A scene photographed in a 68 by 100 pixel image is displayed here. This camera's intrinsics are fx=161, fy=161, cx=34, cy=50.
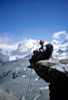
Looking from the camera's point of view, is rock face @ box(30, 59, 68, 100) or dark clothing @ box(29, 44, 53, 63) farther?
dark clothing @ box(29, 44, 53, 63)

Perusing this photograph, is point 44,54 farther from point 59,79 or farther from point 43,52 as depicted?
point 59,79

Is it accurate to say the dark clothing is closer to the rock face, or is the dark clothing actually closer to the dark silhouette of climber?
the dark silhouette of climber

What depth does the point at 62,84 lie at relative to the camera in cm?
1612

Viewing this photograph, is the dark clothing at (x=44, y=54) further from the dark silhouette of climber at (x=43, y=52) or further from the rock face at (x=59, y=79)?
the rock face at (x=59, y=79)

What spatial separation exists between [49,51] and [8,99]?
360 feet

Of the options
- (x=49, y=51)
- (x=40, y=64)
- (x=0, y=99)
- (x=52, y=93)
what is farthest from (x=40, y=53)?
(x=0, y=99)

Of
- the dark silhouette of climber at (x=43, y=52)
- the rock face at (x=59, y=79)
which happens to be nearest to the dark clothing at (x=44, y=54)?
the dark silhouette of climber at (x=43, y=52)

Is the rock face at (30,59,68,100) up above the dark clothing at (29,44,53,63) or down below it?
below

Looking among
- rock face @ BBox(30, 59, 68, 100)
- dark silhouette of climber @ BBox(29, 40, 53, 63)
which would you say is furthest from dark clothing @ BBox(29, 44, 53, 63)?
Answer: rock face @ BBox(30, 59, 68, 100)

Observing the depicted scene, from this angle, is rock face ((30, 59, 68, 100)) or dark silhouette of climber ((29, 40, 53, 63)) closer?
rock face ((30, 59, 68, 100))

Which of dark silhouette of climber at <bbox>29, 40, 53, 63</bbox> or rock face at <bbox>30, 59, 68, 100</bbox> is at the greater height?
dark silhouette of climber at <bbox>29, 40, 53, 63</bbox>

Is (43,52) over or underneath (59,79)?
over

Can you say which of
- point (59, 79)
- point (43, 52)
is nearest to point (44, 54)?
point (43, 52)

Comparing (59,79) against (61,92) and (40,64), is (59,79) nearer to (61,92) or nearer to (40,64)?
(61,92)
